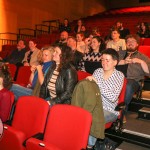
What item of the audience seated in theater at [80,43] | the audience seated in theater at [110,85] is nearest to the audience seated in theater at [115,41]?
the audience seated in theater at [80,43]

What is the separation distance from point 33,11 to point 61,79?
21.5 ft

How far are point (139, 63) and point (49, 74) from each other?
991mm

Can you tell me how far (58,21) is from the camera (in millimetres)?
8953

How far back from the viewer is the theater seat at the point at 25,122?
1.70 meters

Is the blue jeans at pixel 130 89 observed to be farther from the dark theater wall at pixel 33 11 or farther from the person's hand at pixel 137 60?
the dark theater wall at pixel 33 11

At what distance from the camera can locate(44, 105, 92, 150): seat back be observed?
59.4 inches

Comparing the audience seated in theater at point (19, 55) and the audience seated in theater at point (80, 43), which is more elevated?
the audience seated in theater at point (80, 43)

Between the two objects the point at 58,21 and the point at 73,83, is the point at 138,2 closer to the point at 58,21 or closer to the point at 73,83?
the point at 58,21

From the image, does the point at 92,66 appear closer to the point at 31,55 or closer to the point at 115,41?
the point at 115,41

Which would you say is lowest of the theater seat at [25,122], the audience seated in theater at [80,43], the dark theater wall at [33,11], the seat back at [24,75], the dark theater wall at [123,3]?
the theater seat at [25,122]

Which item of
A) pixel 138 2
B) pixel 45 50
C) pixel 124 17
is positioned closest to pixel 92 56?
pixel 45 50

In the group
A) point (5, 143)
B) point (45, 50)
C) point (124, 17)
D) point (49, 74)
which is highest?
point (124, 17)

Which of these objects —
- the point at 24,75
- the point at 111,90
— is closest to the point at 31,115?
the point at 111,90

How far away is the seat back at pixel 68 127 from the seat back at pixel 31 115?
0.08 meters
